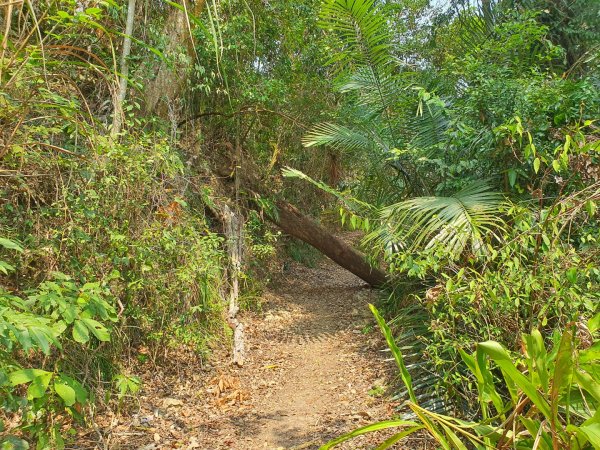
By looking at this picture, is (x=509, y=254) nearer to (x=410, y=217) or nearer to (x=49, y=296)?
(x=410, y=217)

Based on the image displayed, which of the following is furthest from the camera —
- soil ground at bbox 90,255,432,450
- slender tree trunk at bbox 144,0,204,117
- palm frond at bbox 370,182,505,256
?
slender tree trunk at bbox 144,0,204,117

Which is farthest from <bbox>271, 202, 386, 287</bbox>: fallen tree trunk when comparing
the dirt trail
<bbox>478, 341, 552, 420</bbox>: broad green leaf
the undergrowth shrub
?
<bbox>478, 341, 552, 420</bbox>: broad green leaf

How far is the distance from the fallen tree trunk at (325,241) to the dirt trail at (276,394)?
1.10m

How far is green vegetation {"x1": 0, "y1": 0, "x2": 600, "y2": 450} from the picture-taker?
220cm

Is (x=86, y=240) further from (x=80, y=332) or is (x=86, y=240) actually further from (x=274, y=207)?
(x=274, y=207)

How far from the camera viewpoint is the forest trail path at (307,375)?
370 centimetres

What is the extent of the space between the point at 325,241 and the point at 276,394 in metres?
3.61

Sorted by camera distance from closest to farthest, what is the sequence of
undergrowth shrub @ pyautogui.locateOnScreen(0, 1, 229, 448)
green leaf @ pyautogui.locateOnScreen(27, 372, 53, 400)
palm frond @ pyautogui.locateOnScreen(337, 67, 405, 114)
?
green leaf @ pyautogui.locateOnScreen(27, 372, 53, 400) → undergrowth shrub @ pyautogui.locateOnScreen(0, 1, 229, 448) → palm frond @ pyautogui.locateOnScreen(337, 67, 405, 114)

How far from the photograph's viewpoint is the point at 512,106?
439 cm

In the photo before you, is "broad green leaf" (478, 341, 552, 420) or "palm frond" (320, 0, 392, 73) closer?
"broad green leaf" (478, 341, 552, 420)

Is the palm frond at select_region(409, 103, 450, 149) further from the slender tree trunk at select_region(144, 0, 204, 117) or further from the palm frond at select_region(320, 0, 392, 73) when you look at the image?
the slender tree trunk at select_region(144, 0, 204, 117)

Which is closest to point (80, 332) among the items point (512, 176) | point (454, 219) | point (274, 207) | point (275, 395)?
point (275, 395)

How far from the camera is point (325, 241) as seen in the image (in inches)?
308

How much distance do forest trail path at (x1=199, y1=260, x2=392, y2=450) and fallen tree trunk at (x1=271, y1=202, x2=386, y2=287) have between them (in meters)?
0.34
